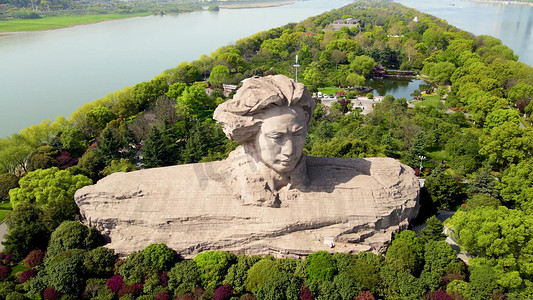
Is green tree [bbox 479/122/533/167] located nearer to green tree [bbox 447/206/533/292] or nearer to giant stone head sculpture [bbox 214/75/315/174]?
green tree [bbox 447/206/533/292]

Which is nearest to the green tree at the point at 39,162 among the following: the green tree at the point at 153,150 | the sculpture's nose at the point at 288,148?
the green tree at the point at 153,150

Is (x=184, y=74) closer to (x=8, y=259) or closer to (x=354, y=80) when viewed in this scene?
(x=354, y=80)

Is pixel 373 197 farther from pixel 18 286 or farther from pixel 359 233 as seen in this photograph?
pixel 18 286

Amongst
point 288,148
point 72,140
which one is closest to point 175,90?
point 72,140

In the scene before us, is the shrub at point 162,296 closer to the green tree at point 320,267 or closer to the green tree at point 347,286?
the green tree at point 320,267

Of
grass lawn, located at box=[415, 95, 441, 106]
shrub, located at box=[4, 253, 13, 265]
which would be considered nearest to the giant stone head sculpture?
shrub, located at box=[4, 253, 13, 265]
